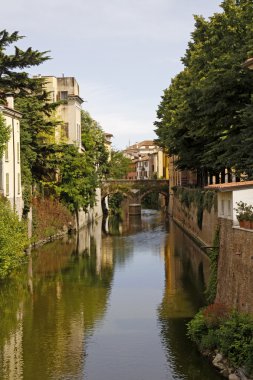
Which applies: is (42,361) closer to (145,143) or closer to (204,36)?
(204,36)

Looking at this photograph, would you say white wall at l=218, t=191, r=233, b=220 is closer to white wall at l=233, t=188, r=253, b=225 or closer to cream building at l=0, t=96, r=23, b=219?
white wall at l=233, t=188, r=253, b=225

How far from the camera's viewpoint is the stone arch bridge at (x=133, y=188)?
91.9m

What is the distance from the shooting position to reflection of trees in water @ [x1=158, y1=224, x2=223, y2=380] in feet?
Result: 68.6

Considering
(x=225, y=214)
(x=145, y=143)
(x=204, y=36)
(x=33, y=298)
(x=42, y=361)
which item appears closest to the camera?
(x=42, y=361)

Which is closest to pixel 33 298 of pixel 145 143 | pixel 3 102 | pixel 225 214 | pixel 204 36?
pixel 225 214

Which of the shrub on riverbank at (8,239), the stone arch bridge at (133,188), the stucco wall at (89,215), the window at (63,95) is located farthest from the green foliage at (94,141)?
the shrub on riverbank at (8,239)

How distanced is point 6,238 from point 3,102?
1399cm

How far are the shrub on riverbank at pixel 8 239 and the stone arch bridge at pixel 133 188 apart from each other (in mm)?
53816

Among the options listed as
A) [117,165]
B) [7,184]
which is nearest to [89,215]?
[117,165]

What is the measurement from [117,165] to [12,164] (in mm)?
63428

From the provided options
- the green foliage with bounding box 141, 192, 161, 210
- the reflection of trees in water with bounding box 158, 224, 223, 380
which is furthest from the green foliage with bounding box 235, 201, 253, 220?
the green foliage with bounding box 141, 192, 161, 210

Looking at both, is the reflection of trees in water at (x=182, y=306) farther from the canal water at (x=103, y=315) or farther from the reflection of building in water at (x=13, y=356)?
the reflection of building in water at (x=13, y=356)

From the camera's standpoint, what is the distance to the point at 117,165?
107375 mm

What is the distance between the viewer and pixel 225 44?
1513 inches
